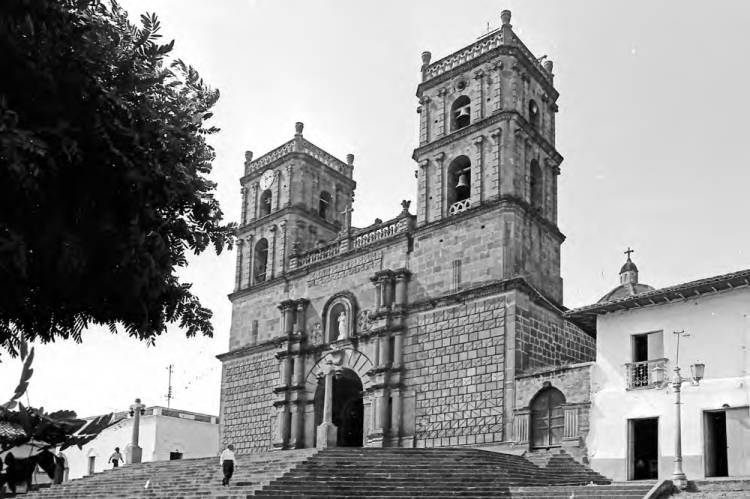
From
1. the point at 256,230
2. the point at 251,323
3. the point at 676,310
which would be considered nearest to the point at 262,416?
the point at 251,323

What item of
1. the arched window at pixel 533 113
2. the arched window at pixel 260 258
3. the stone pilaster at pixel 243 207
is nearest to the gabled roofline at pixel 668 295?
the arched window at pixel 533 113

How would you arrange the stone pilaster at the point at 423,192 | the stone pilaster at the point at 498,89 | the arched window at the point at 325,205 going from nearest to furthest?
the stone pilaster at the point at 498,89, the stone pilaster at the point at 423,192, the arched window at the point at 325,205

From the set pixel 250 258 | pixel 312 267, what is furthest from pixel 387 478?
pixel 250 258

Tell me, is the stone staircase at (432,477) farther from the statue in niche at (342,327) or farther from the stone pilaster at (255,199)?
the stone pilaster at (255,199)

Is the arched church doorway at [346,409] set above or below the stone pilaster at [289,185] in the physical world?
below

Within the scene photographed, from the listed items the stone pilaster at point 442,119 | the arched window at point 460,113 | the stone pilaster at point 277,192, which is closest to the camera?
the arched window at point 460,113

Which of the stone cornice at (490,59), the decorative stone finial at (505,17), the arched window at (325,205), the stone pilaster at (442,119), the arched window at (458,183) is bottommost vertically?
Answer: the arched window at (458,183)

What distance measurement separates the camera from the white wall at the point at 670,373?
1869cm

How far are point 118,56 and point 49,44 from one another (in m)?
0.70

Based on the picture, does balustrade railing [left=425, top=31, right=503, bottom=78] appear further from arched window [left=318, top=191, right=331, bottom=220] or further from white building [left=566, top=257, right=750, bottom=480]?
white building [left=566, top=257, right=750, bottom=480]

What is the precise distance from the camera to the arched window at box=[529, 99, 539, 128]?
28.6 meters

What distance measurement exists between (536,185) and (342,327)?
7.73m

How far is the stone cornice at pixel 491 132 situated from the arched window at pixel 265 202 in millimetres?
8080

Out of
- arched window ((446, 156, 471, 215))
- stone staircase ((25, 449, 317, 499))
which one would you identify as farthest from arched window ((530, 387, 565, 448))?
arched window ((446, 156, 471, 215))
